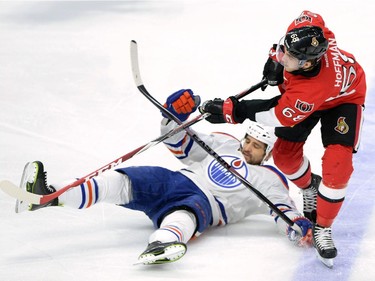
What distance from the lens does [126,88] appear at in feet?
17.7

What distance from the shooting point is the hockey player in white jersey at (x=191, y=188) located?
3521 mm

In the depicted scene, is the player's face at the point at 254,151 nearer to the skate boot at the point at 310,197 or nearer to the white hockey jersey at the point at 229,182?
the white hockey jersey at the point at 229,182

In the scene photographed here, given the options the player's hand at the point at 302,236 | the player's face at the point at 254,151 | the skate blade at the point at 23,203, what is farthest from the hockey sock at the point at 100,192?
the player's hand at the point at 302,236

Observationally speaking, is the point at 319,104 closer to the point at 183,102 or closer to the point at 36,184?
the point at 183,102

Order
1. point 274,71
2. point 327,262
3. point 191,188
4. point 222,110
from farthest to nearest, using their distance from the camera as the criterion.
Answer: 1. point 191,188
2. point 274,71
3. point 222,110
4. point 327,262

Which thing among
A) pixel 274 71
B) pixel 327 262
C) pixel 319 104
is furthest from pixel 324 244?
pixel 274 71

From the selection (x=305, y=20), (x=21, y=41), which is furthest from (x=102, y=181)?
(x=21, y=41)

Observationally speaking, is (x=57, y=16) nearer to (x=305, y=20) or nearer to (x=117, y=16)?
(x=117, y=16)

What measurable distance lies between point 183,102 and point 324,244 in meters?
0.91

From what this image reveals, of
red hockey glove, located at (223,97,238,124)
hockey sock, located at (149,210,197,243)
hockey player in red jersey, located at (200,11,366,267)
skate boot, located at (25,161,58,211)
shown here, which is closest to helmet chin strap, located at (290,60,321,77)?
hockey player in red jersey, located at (200,11,366,267)

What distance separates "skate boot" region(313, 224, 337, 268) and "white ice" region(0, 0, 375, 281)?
38 millimetres

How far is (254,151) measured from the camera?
157 inches

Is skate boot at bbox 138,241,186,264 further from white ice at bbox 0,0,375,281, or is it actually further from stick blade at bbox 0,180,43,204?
stick blade at bbox 0,180,43,204

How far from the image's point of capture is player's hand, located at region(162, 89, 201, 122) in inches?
150
